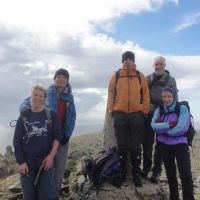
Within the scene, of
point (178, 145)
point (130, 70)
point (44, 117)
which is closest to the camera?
point (44, 117)

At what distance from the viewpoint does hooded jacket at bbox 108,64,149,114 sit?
9836 mm

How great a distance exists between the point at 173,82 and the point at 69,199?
4.55 meters

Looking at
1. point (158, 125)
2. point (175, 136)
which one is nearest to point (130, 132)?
point (158, 125)

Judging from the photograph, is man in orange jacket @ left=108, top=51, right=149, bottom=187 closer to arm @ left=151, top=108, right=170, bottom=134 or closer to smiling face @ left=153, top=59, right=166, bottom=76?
arm @ left=151, top=108, right=170, bottom=134

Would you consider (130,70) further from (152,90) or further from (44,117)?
(44,117)

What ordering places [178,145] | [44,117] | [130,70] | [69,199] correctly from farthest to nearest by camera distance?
[69,199], [130,70], [178,145], [44,117]

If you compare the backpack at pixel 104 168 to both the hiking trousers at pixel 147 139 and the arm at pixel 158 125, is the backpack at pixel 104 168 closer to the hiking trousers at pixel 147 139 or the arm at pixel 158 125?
the hiking trousers at pixel 147 139

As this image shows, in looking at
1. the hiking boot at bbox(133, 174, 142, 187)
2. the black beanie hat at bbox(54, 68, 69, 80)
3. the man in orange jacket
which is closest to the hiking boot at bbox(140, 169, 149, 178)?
the hiking boot at bbox(133, 174, 142, 187)

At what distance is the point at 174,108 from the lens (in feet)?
31.0

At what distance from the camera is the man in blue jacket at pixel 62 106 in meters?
8.90

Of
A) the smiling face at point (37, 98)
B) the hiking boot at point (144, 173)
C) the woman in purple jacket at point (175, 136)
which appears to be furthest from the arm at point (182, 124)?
the smiling face at point (37, 98)

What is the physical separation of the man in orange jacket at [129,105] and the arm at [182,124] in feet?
3.27

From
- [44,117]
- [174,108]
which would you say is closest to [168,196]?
[174,108]

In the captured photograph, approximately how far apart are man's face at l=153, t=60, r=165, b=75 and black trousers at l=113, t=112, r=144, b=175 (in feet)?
4.56
